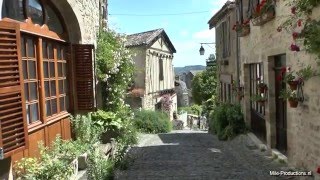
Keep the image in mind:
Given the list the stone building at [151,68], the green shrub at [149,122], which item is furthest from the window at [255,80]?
the stone building at [151,68]

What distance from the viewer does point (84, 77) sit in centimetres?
892

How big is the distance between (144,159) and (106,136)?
114 centimetres

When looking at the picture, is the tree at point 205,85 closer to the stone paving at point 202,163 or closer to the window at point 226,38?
the window at point 226,38

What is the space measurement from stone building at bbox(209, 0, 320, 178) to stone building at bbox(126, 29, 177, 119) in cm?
1044

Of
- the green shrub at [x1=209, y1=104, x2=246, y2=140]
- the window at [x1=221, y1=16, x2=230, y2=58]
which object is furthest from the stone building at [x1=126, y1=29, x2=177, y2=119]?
the green shrub at [x1=209, y1=104, x2=246, y2=140]

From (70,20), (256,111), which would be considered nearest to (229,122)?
(256,111)

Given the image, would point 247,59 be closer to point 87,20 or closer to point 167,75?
point 87,20

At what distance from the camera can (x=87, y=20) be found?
374 inches

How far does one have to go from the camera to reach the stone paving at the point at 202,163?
729 cm

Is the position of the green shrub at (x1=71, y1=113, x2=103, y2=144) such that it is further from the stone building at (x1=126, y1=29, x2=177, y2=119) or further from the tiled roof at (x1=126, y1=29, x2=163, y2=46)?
the tiled roof at (x1=126, y1=29, x2=163, y2=46)

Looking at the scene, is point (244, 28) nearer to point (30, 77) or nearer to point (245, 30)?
point (245, 30)

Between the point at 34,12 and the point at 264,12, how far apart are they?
188 inches

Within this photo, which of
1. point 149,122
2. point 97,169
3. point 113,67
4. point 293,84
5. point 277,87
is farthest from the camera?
point 149,122

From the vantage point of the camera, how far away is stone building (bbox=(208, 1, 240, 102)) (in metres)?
14.8
